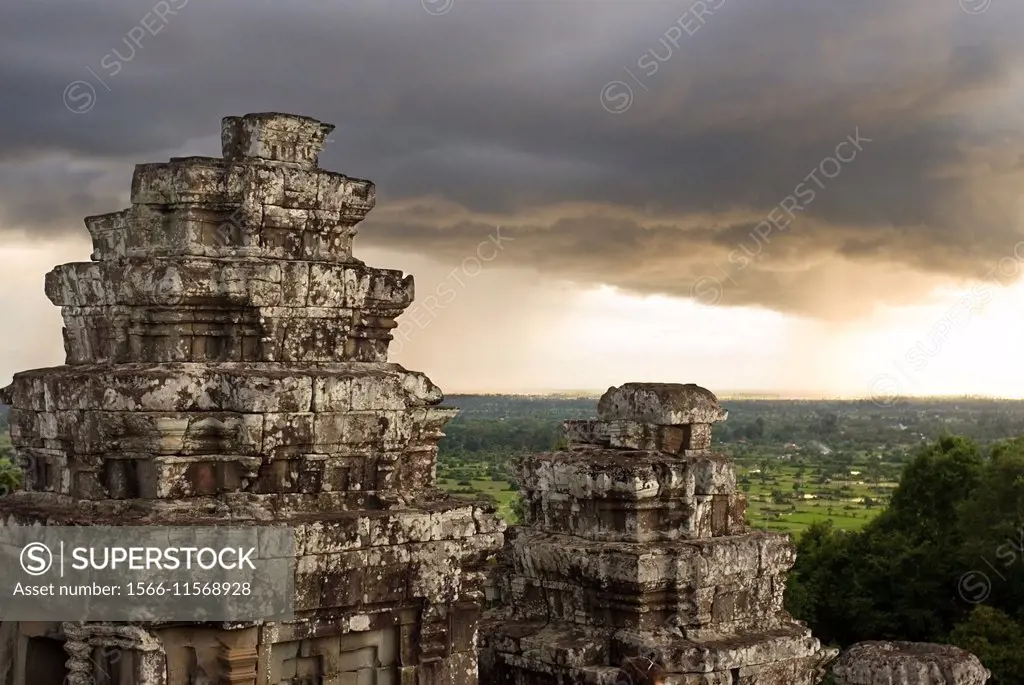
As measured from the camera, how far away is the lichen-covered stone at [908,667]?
10609 millimetres

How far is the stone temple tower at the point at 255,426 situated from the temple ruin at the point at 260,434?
16mm

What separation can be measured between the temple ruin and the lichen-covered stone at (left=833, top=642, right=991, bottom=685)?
1.46 meters

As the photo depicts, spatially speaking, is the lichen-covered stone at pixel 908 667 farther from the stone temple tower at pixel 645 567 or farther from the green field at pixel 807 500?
the green field at pixel 807 500

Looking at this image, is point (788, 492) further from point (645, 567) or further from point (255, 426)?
point (255, 426)

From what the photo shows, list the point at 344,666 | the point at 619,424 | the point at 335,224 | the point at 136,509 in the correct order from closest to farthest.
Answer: the point at 136,509 < the point at 344,666 < the point at 335,224 < the point at 619,424

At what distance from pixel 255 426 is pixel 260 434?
0.07 meters

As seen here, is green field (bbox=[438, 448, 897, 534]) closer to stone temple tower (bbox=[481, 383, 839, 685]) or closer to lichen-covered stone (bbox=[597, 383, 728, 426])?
stone temple tower (bbox=[481, 383, 839, 685])

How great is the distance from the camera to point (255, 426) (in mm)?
8336

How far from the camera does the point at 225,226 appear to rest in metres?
8.85

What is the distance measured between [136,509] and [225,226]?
218 cm

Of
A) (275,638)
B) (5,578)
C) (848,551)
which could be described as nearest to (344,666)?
(275,638)

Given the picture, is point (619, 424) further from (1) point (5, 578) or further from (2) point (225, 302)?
(1) point (5, 578)

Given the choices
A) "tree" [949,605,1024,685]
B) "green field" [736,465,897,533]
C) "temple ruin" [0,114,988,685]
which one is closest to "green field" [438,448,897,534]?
"green field" [736,465,897,533]

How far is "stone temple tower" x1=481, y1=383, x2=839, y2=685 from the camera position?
Answer: 33.9 ft
